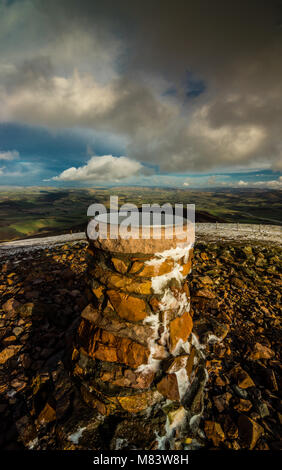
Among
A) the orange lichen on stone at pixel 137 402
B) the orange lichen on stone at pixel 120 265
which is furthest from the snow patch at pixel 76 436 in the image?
the orange lichen on stone at pixel 120 265

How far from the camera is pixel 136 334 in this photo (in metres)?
2.50

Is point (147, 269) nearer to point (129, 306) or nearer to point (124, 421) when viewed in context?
point (129, 306)

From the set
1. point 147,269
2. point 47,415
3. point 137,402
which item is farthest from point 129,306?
point 47,415

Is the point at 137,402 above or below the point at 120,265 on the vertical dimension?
below

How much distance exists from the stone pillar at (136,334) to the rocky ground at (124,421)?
27 centimetres

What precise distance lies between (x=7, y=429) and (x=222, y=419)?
2.70m

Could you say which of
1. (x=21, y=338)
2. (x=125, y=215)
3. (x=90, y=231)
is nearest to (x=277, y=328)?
(x=125, y=215)

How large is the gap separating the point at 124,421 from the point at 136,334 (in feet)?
3.12

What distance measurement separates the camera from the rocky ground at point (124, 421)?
7.41 feet

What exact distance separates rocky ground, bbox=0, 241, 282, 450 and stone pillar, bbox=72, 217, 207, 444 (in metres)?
0.27

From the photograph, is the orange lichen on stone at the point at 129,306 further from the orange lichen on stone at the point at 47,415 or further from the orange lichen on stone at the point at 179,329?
the orange lichen on stone at the point at 47,415

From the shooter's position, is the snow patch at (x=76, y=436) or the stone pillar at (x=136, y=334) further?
the stone pillar at (x=136, y=334)

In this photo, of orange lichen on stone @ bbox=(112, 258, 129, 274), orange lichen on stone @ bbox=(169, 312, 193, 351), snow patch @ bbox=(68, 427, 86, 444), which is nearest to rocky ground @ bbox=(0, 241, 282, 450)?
snow patch @ bbox=(68, 427, 86, 444)
